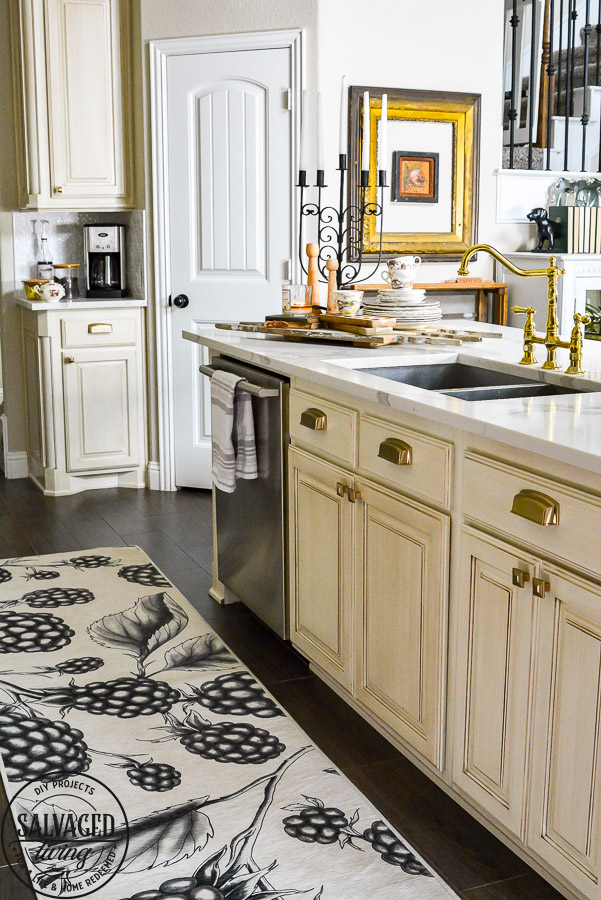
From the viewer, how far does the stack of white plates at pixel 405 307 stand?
3332 millimetres

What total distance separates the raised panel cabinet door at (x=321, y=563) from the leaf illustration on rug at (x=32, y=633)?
81 cm

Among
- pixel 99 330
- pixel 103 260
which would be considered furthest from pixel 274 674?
pixel 103 260

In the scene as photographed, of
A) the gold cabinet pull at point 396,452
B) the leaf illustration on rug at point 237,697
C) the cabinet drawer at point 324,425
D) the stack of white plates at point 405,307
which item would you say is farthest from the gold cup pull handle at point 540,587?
the stack of white plates at point 405,307

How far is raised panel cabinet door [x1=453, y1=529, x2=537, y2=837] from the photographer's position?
186 cm

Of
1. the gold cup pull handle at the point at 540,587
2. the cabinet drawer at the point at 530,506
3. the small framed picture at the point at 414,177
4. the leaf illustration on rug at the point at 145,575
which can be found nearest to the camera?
the cabinet drawer at the point at 530,506

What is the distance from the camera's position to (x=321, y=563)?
9.00ft

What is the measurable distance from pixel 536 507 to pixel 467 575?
33 cm

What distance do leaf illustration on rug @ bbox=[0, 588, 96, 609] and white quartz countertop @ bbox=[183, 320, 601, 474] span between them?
1.05m

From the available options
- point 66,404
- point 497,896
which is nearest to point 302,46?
point 66,404

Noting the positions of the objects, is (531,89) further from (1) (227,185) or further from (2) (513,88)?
(1) (227,185)

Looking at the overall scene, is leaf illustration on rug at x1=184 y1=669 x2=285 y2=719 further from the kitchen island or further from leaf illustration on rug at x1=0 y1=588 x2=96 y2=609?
leaf illustration on rug at x1=0 y1=588 x2=96 y2=609

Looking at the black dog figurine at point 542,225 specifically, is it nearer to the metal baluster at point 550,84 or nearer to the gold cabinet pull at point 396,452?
the metal baluster at point 550,84

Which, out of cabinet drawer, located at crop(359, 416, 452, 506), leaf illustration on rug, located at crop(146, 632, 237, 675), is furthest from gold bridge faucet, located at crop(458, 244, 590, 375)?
leaf illustration on rug, located at crop(146, 632, 237, 675)

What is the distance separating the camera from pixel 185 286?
5.02m
